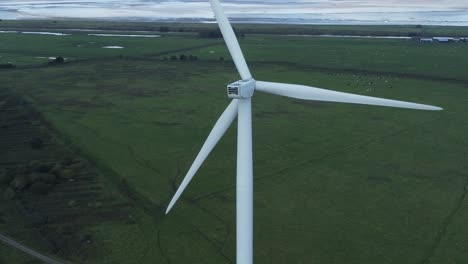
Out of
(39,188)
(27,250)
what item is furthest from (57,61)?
(27,250)

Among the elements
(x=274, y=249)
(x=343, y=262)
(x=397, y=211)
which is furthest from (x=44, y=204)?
(x=397, y=211)

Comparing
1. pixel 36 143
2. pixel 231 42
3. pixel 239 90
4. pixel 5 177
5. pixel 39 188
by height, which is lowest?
pixel 39 188

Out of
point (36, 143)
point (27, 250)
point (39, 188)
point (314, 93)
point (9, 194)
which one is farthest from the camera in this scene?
point (36, 143)

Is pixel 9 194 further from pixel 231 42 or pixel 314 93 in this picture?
pixel 314 93

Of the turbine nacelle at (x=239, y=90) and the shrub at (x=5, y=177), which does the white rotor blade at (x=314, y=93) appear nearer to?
the turbine nacelle at (x=239, y=90)

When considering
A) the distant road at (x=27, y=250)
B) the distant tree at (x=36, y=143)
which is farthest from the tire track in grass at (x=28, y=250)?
the distant tree at (x=36, y=143)

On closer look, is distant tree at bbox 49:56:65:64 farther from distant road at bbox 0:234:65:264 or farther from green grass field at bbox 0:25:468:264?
distant road at bbox 0:234:65:264

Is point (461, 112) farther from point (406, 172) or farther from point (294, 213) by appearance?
point (294, 213)

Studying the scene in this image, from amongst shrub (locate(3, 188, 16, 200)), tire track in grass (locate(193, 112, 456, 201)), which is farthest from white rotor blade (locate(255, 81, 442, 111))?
shrub (locate(3, 188, 16, 200))
